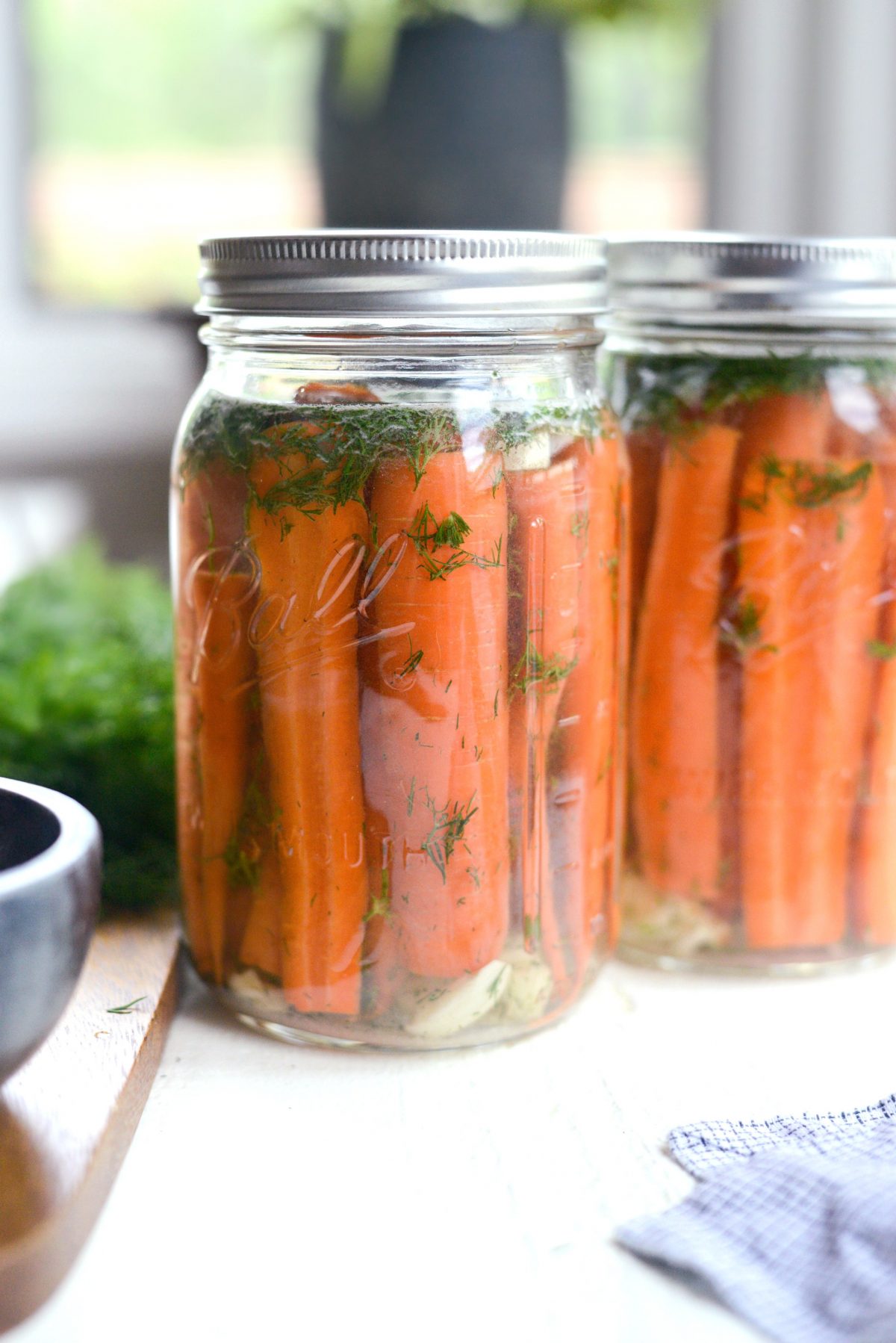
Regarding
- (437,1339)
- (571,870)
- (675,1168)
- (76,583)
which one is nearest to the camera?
(437,1339)

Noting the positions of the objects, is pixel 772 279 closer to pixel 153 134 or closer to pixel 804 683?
pixel 804 683

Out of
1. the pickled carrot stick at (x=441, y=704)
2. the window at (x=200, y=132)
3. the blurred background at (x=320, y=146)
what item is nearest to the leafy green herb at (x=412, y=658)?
the pickled carrot stick at (x=441, y=704)

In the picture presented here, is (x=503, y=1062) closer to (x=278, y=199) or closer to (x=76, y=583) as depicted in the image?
(x=76, y=583)

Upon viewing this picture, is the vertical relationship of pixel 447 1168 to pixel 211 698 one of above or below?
below

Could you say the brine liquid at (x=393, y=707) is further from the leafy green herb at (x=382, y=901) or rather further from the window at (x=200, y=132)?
the window at (x=200, y=132)

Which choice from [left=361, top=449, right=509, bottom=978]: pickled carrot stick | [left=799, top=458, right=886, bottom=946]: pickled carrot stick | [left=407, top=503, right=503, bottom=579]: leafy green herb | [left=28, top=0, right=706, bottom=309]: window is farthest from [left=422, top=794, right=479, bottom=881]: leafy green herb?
[left=28, top=0, right=706, bottom=309]: window

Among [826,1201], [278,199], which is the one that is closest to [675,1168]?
[826,1201]

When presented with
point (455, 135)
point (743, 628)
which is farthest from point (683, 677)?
point (455, 135)
